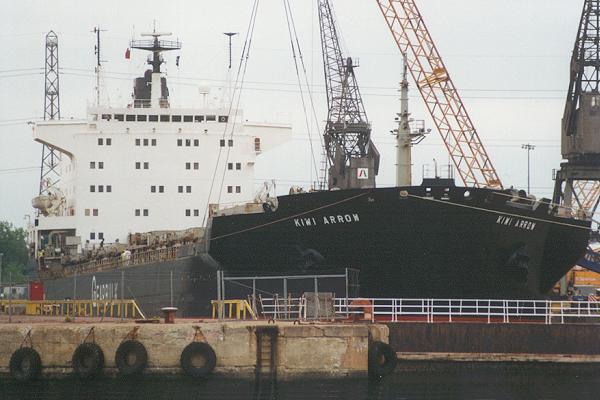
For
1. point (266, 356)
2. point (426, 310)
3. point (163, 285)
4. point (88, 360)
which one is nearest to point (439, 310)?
point (426, 310)

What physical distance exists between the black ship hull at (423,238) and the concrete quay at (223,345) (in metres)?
7.29

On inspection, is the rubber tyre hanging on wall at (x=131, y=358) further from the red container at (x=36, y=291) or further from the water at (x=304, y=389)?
the red container at (x=36, y=291)

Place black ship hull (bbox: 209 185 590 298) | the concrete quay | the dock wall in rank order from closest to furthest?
the concrete quay < the dock wall < black ship hull (bbox: 209 185 590 298)

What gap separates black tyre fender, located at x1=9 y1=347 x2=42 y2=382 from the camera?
95.7 ft

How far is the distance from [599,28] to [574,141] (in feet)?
19.0

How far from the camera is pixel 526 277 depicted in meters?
37.2

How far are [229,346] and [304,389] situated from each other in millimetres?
1916

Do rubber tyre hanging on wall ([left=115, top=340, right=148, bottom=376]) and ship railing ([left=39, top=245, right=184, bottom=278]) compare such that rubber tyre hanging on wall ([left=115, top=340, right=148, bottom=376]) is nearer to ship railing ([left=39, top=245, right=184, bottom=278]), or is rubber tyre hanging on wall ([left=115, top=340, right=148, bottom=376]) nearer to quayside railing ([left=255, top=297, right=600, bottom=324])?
quayside railing ([left=255, top=297, right=600, bottom=324])

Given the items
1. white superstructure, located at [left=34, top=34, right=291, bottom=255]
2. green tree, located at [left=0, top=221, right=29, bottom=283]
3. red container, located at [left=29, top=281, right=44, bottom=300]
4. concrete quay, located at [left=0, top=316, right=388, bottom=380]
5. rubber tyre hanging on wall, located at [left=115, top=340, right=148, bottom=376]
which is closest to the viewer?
rubber tyre hanging on wall, located at [left=115, top=340, right=148, bottom=376]

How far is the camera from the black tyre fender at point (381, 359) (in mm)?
30250

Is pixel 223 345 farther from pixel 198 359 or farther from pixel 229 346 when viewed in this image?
pixel 198 359

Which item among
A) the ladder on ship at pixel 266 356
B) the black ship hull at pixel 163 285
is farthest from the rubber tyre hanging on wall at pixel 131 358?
the black ship hull at pixel 163 285

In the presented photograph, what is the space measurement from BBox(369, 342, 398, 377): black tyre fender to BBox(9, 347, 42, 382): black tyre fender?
7467 mm

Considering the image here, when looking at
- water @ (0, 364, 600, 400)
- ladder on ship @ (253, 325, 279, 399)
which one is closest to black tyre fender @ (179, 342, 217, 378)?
water @ (0, 364, 600, 400)
